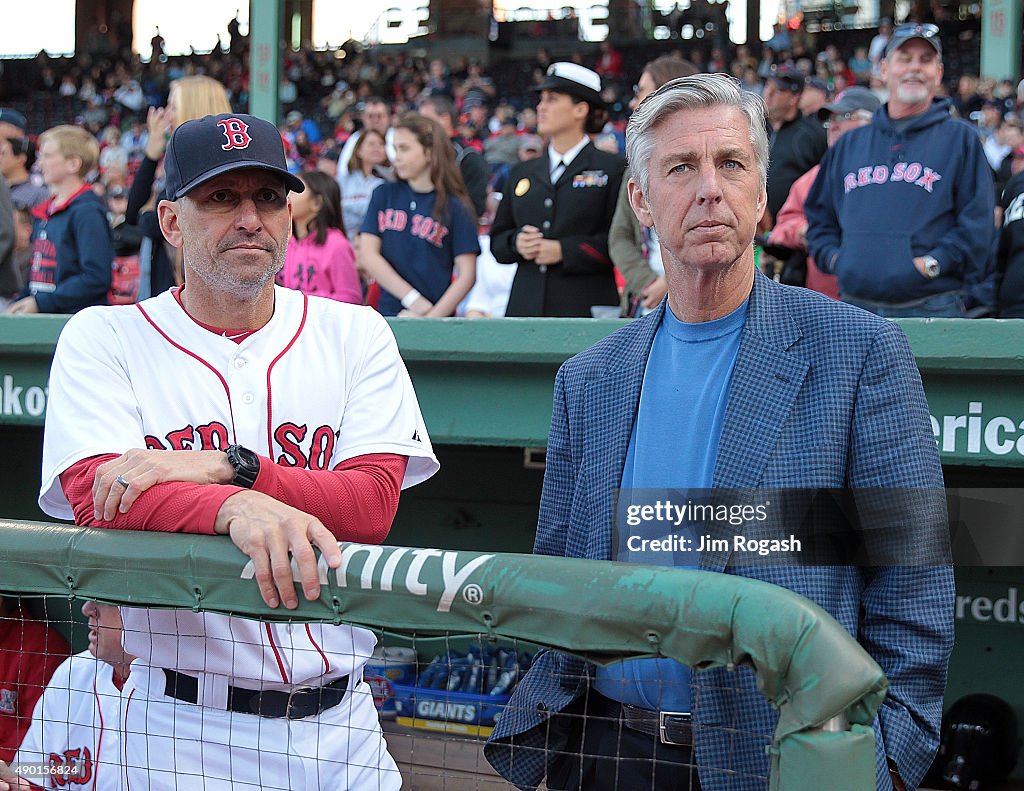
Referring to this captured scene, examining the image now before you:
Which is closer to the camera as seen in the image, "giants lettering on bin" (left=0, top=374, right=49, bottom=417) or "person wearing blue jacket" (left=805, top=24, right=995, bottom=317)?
"giants lettering on bin" (left=0, top=374, right=49, bottom=417)

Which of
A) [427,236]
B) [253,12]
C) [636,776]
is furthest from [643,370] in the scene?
[253,12]

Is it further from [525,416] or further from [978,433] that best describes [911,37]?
[525,416]

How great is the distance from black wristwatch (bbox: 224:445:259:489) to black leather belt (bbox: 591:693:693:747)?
2.09ft

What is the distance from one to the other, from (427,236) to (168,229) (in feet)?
10.5

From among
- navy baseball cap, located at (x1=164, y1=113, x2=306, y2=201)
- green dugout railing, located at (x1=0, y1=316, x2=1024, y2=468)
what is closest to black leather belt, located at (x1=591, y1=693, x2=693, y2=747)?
navy baseball cap, located at (x1=164, y1=113, x2=306, y2=201)

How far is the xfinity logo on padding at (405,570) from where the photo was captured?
144 cm

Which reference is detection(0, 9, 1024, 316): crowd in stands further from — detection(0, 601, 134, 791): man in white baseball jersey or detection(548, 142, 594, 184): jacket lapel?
detection(0, 601, 134, 791): man in white baseball jersey

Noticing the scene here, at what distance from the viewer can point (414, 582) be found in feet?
4.79

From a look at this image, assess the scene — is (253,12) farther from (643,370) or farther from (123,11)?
(123,11)

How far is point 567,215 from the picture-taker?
4.81m

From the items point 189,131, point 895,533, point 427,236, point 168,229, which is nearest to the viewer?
point 895,533

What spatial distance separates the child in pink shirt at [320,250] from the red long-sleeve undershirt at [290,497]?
3.58 m

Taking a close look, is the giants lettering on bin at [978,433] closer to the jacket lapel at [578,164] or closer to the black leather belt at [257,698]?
the black leather belt at [257,698]

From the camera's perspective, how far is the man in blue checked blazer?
1.62m
